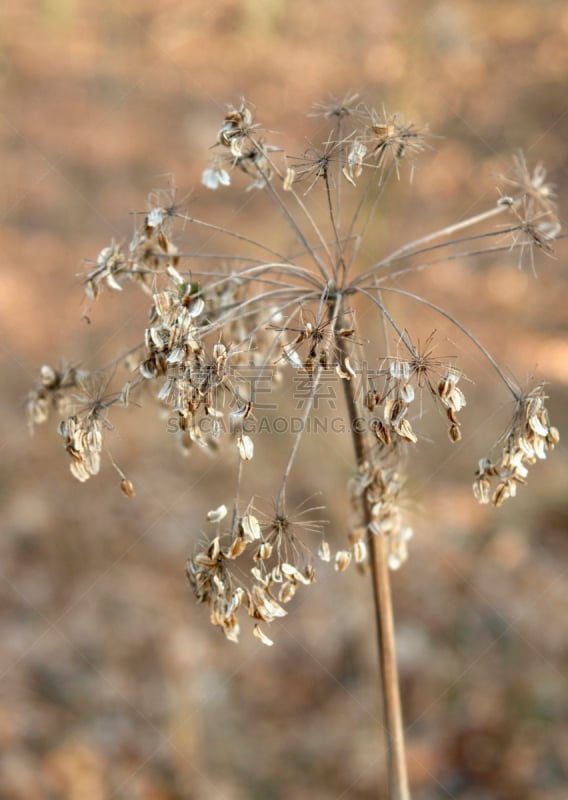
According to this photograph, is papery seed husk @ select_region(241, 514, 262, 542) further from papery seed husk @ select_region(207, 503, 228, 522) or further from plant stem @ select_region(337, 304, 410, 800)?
plant stem @ select_region(337, 304, 410, 800)

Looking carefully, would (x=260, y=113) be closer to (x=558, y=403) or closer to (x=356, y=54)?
(x=356, y=54)

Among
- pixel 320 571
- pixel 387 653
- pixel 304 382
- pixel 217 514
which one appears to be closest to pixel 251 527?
pixel 217 514

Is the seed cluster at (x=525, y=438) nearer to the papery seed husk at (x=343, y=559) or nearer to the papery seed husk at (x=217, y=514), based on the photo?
the papery seed husk at (x=343, y=559)

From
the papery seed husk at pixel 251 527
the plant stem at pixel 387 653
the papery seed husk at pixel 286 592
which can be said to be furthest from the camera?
the plant stem at pixel 387 653

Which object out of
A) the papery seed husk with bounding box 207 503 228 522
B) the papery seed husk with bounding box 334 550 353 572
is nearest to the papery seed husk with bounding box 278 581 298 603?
the papery seed husk with bounding box 334 550 353 572

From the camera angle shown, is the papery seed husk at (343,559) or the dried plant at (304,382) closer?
the dried plant at (304,382)

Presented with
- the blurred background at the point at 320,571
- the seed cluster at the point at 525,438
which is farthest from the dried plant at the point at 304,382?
the blurred background at the point at 320,571

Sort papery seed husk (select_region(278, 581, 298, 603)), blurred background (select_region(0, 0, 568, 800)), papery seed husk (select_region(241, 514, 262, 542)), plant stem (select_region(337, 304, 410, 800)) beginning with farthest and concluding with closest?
blurred background (select_region(0, 0, 568, 800)) → plant stem (select_region(337, 304, 410, 800)) → papery seed husk (select_region(278, 581, 298, 603)) → papery seed husk (select_region(241, 514, 262, 542))

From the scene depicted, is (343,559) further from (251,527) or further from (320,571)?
(320,571)
